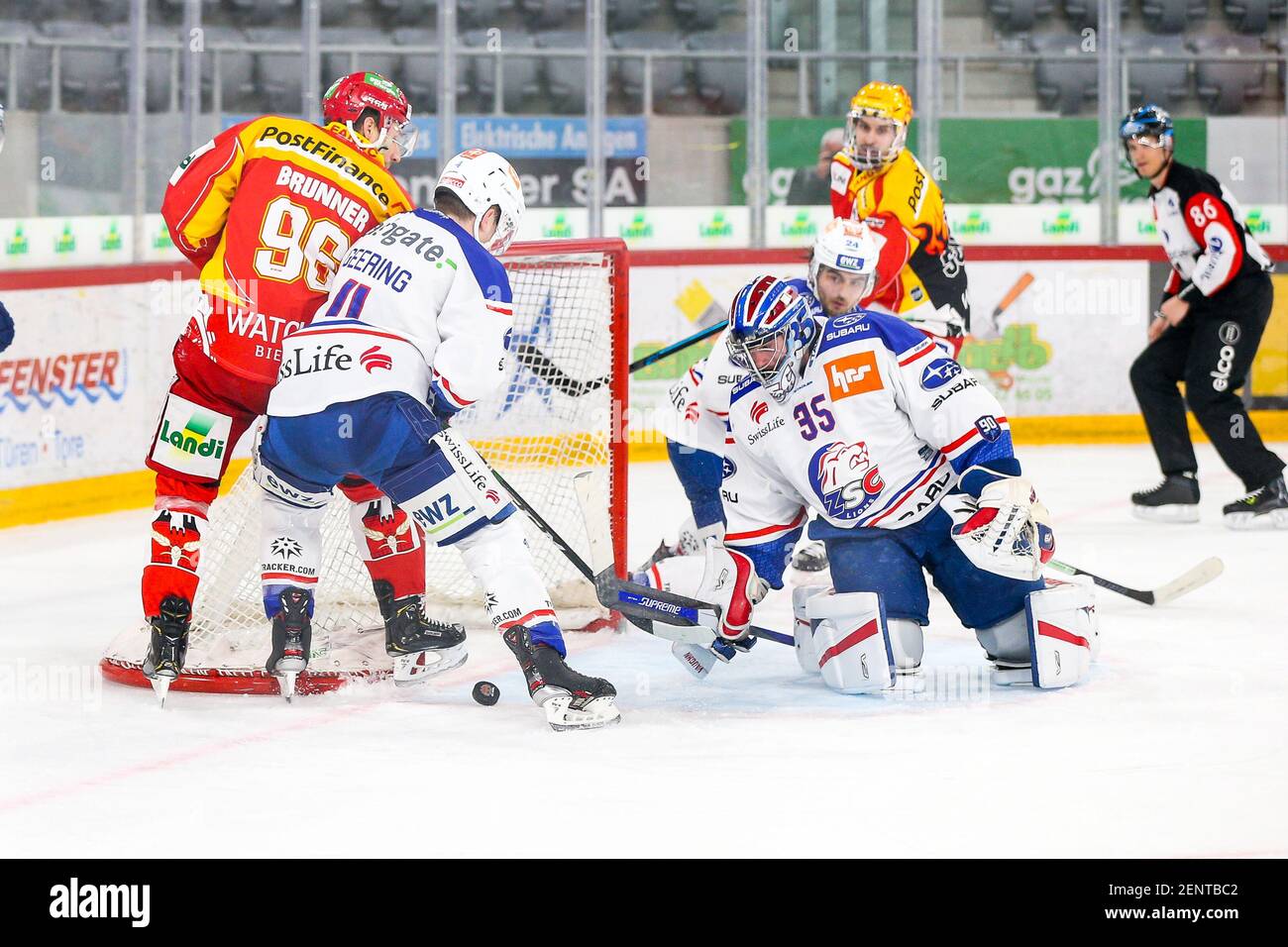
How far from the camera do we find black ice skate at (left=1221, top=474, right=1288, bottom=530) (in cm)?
579

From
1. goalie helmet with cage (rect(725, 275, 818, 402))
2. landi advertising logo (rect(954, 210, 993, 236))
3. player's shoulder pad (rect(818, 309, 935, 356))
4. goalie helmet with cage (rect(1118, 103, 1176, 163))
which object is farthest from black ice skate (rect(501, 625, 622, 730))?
landi advertising logo (rect(954, 210, 993, 236))

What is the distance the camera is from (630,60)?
834 centimetres

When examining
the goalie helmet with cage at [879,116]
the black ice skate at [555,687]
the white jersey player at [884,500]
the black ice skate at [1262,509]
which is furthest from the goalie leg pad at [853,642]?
the black ice skate at [1262,509]

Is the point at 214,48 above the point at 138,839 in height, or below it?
above

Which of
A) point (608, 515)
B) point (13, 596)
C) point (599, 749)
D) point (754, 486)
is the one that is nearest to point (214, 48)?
point (13, 596)

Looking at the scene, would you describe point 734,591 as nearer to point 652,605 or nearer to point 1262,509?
point 652,605

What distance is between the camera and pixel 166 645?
350cm

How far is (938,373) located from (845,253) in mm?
357

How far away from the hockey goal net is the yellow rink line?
0.06 metres

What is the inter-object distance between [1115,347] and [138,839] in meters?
6.02

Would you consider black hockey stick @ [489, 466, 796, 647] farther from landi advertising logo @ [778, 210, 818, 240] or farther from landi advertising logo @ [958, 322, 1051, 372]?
landi advertising logo @ [778, 210, 818, 240]

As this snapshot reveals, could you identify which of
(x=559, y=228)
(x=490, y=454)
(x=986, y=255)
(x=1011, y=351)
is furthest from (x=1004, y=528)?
(x=559, y=228)
